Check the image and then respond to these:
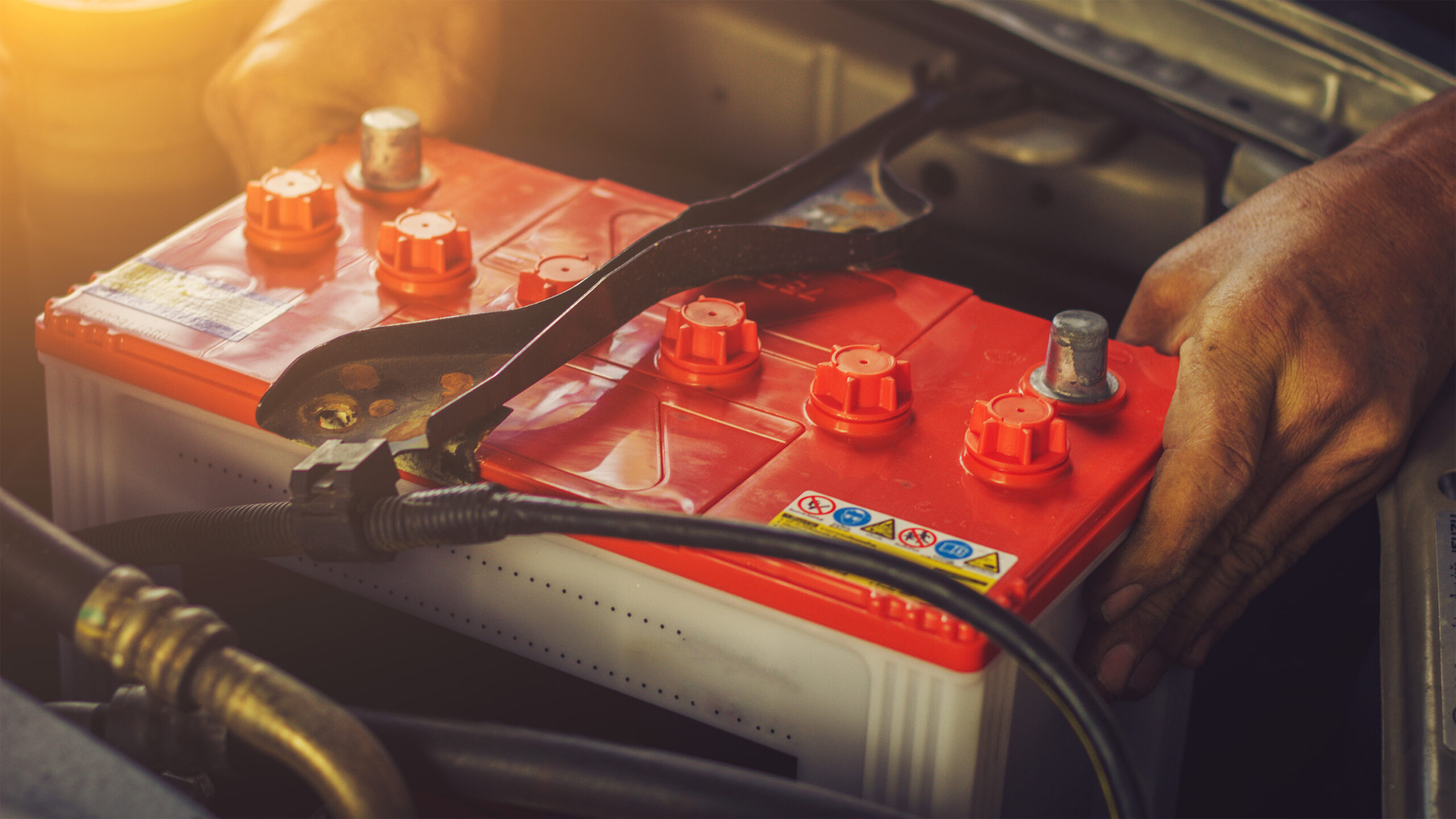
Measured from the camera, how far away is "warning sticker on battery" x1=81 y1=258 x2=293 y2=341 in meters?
0.80

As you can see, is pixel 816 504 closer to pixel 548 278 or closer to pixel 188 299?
pixel 548 278

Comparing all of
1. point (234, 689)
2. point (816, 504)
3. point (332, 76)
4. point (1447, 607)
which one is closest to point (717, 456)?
point (816, 504)

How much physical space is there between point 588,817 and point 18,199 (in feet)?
3.16

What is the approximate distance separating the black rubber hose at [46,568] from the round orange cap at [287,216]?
340 mm

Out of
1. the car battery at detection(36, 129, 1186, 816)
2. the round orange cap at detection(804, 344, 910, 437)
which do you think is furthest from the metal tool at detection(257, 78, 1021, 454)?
the round orange cap at detection(804, 344, 910, 437)

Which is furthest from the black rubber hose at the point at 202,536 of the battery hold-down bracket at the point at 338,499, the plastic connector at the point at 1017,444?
the plastic connector at the point at 1017,444

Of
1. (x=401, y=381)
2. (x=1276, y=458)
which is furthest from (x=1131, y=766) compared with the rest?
(x=401, y=381)

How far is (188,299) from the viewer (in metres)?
0.82

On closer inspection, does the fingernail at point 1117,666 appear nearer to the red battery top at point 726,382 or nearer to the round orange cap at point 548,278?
the red battery top at point 726,382

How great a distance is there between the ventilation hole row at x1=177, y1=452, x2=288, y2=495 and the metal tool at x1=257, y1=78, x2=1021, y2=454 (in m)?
0.07

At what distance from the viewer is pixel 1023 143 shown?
1188 mm

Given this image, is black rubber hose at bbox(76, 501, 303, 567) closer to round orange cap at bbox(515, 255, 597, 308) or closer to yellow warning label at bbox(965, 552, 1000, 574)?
round orange cap at bbox(515, 255, 597, 308)

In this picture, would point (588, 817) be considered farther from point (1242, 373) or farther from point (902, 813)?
point (1242, 373)

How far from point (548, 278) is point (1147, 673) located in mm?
442
